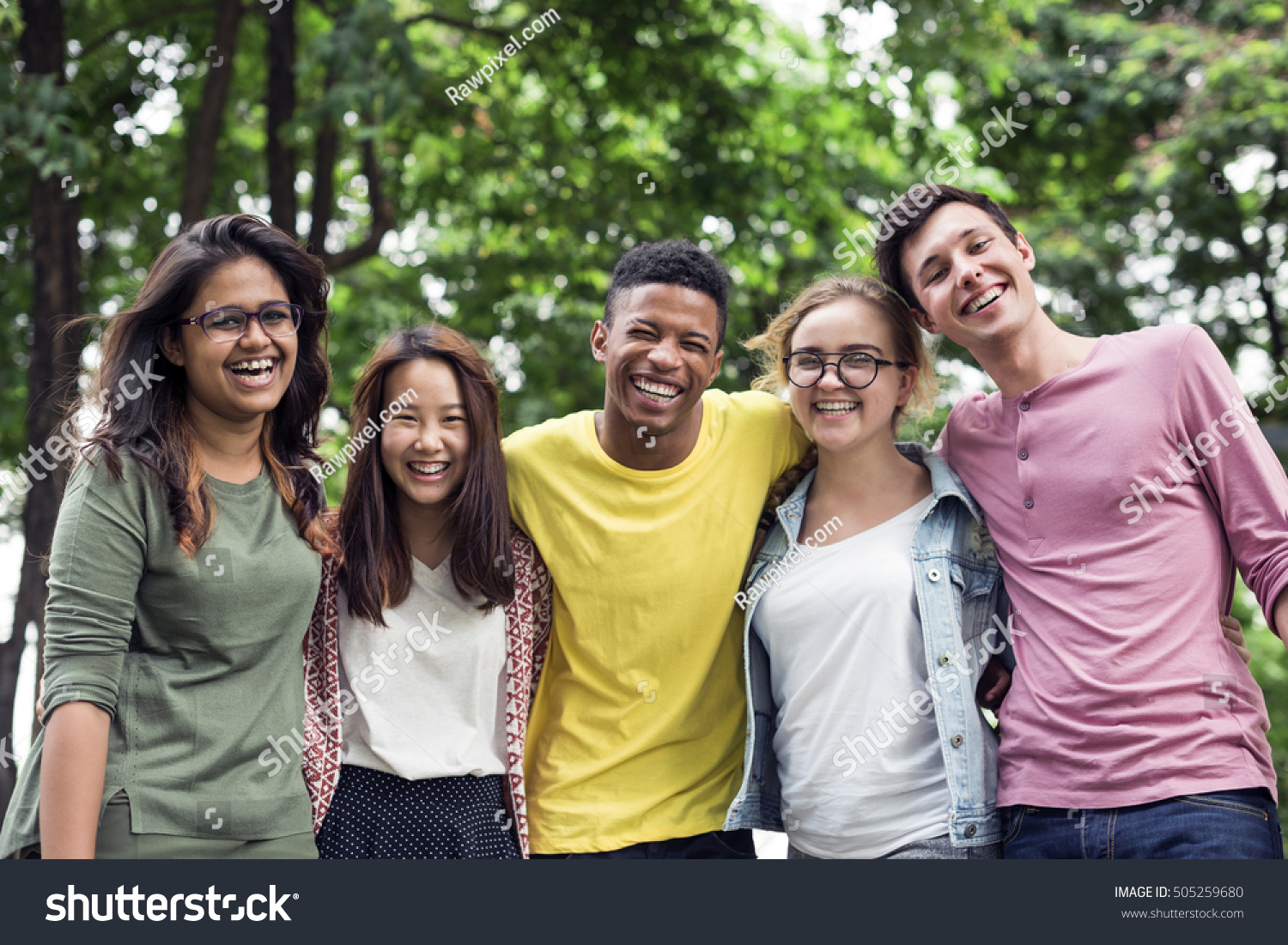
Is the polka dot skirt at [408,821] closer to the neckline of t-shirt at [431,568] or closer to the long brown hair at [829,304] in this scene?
the neckline of t-shirt at [431,568]

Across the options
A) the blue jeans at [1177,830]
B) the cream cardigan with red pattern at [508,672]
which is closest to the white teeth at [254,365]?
the cream cardigan with red pattern at [508,672]

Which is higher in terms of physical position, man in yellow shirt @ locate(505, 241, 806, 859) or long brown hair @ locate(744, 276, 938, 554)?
long brown hair @ locate(744, 276, 938, 554)

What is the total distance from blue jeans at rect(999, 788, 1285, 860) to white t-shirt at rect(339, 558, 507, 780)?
4.73ft

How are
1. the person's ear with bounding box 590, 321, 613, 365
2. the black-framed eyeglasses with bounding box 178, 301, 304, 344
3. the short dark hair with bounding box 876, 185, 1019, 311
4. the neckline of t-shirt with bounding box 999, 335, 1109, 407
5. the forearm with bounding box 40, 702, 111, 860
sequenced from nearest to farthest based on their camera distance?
the forearm with bounding box 40, 702, 111, 860
the black-framed eyeglasses with bounding box 178, 301, 304, 344
the neckline of t-shirt with bounding box 999, 335, 1109, 407
the short dark hair with bounding box 876, 185, 1019, 311
the person's ear with bounding box 590, 321, 613, 365

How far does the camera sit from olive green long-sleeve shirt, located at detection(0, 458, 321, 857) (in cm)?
240

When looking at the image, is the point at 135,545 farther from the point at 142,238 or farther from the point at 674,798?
the point at 142,238

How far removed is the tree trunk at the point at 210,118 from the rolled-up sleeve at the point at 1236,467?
5.10 metres

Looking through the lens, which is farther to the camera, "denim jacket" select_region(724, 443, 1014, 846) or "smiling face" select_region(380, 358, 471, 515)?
"smiling face" select_region(380, 358, 471, 515)

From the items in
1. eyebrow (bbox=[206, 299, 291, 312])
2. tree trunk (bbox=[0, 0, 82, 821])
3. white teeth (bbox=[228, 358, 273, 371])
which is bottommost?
white teeth (bbox=[228, 358, 273, 371])

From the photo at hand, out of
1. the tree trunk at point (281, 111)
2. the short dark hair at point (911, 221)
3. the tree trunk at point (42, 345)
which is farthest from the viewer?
the tree trunk at point (281, 111)

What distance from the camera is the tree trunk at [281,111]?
6430mm

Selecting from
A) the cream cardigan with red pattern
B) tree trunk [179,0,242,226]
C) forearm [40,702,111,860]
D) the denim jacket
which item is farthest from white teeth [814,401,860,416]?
tree trunk [179,0,242,226]

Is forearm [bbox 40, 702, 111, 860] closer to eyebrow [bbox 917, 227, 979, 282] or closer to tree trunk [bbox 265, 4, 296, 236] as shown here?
eyebrow [bbox 917, 227, 979, 282]

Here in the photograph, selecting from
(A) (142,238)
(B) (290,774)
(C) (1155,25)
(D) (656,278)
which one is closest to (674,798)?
(B) (290,774)
